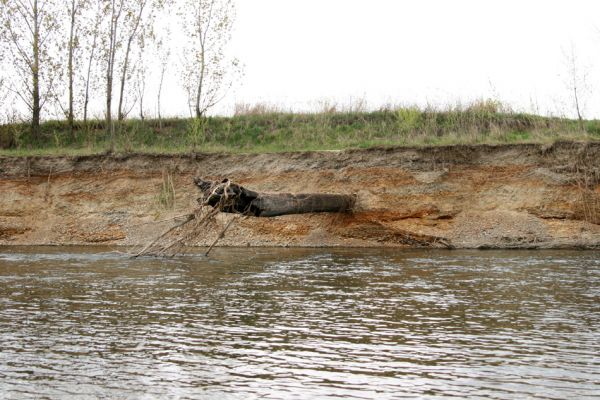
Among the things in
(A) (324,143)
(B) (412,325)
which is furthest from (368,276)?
(A) (324,143)

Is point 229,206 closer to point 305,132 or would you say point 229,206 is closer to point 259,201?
point 259,201

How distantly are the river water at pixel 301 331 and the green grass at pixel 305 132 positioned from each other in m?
10.3

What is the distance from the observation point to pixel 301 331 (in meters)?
8.35

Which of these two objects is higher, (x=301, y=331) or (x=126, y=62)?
(x=126, y=62)

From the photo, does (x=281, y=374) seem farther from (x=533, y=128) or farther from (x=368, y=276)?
(x=533, y=128)

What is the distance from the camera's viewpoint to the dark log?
15102 millimetres

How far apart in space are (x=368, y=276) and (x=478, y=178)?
9596mm

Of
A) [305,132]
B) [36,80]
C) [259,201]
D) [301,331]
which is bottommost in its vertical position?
[301,331]

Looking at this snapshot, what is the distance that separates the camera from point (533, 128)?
86.3ft

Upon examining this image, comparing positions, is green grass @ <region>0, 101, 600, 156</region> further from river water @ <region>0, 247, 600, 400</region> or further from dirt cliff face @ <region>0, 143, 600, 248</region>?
river water @ <region>0, 247, 600, 400</region>

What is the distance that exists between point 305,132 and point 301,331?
21.1 m

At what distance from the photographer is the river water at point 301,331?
6.12 metres

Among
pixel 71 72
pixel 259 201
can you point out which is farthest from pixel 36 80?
pixel 259 201

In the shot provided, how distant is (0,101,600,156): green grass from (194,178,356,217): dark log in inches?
184
